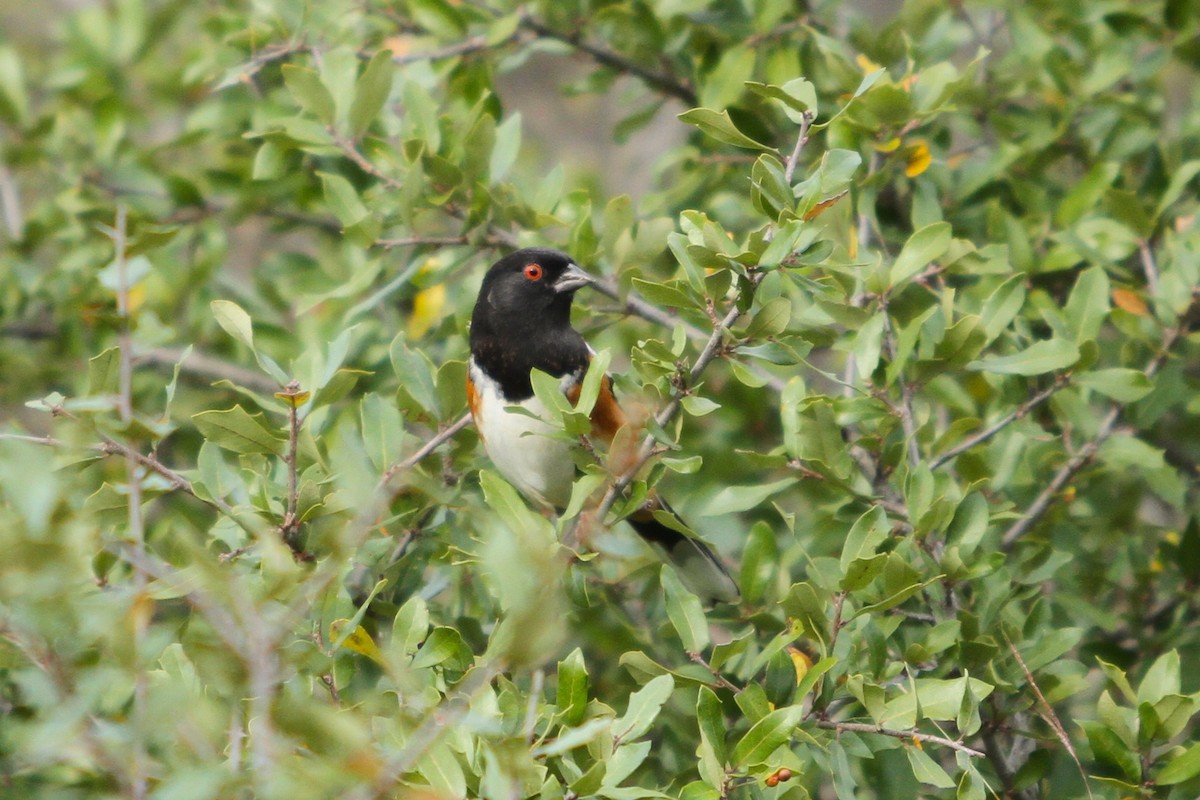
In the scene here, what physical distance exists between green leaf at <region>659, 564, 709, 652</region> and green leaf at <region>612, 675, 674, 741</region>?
0.86 feet

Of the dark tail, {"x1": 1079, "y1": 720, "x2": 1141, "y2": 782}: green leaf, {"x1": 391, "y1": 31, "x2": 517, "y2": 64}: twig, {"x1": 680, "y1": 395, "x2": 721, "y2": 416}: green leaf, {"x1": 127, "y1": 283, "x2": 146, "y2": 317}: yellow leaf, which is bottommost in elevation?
the dark tail

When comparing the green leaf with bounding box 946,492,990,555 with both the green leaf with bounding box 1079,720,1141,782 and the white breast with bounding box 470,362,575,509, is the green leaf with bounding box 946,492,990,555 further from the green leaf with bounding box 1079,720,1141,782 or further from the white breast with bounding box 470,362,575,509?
the white breast with bounding box 470,362,575,509

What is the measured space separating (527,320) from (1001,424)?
1.08 metres

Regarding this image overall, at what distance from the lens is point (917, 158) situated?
2785mm

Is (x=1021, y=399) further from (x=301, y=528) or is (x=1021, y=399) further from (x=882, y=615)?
(x=301, y=528)

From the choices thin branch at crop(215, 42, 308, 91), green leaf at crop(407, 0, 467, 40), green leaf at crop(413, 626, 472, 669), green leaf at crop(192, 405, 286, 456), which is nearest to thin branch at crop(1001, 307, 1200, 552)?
green leaf at crop(413, 626, 472, 669)

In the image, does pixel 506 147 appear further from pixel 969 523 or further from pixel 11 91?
pixel 11 91

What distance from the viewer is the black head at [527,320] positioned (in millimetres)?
2809

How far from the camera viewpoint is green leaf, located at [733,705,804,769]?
1.77 meters

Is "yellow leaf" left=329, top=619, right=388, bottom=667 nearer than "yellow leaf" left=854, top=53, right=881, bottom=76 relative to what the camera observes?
Yes

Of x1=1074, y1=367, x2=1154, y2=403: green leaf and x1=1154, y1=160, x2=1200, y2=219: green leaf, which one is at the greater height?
x1=1154, y1=160, x2=1200, y2=219: green leaf

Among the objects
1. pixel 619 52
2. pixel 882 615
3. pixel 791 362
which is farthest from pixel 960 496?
pixel 619 52

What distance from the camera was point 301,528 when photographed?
79.6 inches

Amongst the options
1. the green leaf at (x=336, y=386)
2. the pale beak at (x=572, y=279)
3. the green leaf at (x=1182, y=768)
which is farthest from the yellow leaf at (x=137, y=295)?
the green leaf at (x=1182, y=768)
